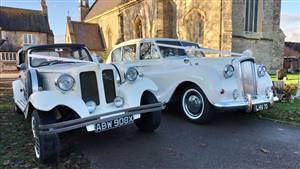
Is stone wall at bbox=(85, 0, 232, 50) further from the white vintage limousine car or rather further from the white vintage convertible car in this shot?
the white vintage convertible car

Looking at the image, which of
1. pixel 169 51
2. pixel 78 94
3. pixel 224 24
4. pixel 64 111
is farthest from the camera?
pixel 224 24

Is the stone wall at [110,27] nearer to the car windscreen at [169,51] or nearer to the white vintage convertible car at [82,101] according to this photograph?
the car windscreen at [169,51]

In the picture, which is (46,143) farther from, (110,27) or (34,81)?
(110,27)

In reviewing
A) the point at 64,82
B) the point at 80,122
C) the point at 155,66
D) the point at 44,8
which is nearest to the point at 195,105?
the point at 155,66

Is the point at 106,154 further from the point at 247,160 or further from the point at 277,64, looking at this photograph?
the point at 277,64

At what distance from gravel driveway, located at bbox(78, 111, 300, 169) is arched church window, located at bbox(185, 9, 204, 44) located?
15.3 m

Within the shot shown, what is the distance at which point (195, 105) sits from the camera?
5.29 meters

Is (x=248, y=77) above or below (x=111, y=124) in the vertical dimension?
above

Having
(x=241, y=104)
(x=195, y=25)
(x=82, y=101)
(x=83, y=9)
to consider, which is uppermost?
(x=83, y=9)

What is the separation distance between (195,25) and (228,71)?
15.8 m

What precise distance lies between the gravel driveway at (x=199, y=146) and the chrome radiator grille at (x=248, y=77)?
0.82 m

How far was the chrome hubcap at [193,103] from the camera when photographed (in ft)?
17.0

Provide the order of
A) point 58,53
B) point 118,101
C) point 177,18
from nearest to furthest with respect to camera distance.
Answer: point 118,101, point 58,53, point 177,18

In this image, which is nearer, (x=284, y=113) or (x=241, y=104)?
(x=241, y=104)
